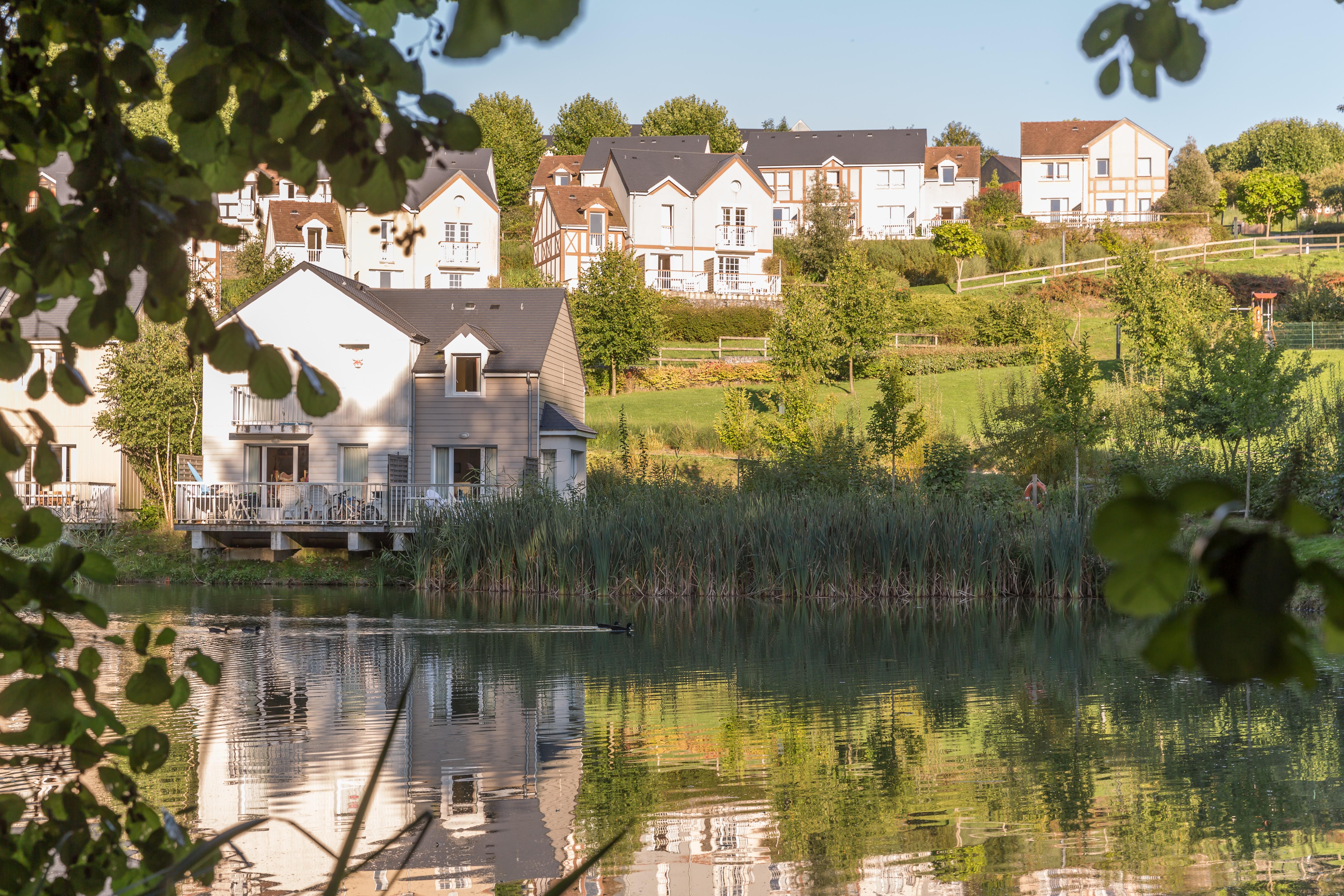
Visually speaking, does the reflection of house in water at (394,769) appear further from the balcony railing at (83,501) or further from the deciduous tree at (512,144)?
the deciduous tree at (512,144)

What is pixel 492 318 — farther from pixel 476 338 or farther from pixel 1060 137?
pixel 1060 137

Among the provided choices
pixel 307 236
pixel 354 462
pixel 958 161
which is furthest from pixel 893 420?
pixel 958 161

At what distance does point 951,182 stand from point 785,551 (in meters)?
63.5

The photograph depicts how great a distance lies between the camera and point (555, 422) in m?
31.1

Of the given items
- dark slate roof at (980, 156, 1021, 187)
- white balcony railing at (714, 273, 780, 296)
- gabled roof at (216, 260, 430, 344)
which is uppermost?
dark slate roof at (980, 156, 1021, 187)

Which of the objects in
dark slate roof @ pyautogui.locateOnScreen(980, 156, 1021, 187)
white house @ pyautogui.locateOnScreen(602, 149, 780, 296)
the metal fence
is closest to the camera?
the metal fence

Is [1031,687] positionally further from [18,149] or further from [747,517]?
[18,149]

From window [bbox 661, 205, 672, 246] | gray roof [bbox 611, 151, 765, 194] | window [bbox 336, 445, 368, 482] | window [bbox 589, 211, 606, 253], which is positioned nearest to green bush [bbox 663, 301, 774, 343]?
window [bbox 589, 211, 606, 253]

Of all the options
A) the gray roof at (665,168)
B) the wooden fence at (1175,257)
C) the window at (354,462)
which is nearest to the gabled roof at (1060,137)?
the wooden fence at (1175,257)

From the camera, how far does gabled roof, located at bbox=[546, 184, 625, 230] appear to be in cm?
6122

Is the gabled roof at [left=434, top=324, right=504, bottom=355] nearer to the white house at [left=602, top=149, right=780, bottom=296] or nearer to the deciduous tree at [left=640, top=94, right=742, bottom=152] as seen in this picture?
the white house at [left=602, top=149, right=780, bottom=296]

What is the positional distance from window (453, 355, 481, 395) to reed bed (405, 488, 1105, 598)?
9287 millimetres

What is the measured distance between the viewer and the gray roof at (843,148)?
7625cm

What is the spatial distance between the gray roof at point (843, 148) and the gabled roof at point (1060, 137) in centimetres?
777
